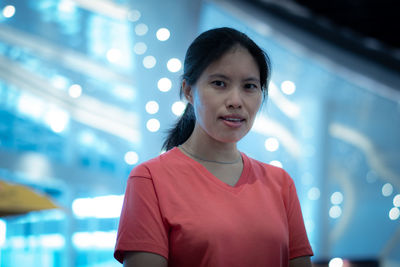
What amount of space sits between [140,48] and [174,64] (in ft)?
1.16

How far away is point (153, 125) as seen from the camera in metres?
3.34

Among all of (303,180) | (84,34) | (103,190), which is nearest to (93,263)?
(103,190)

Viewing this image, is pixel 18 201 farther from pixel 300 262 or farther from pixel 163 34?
pixel 300 262

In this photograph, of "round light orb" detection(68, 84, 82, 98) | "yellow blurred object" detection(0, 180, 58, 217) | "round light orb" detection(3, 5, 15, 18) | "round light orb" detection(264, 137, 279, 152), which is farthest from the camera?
"round light orb" detection(264, 137, 279, 152)

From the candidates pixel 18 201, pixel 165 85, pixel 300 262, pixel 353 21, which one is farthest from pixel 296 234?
pixel 353 21

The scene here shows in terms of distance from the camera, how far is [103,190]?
3740 millimetres

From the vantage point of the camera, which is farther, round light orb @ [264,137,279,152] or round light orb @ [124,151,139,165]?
round light orb @ [264,137,279,152]

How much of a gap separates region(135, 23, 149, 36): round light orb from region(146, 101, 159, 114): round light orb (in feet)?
1.81

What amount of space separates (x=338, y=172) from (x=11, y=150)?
13.1 feet

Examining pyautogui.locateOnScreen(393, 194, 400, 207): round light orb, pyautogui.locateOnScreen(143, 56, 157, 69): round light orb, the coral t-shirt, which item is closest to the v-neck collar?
the coral t-shirt

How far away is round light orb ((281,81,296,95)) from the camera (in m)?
5.06

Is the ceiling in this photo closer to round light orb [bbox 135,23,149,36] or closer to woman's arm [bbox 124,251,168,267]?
round light orb [bbox 135,23,149,36]

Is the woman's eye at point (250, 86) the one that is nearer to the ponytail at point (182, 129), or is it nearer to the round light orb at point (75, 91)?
the ponytail at point (182, 129)

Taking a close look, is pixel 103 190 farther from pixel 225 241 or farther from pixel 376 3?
pixel 376 3
